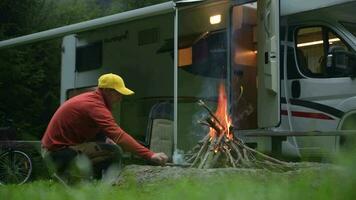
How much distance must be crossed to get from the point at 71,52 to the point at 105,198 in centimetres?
890

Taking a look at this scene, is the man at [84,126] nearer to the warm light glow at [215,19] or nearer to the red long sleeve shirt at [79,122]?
the red long sleeve shirt at [79,122]

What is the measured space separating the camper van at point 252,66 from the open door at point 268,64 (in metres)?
0.01

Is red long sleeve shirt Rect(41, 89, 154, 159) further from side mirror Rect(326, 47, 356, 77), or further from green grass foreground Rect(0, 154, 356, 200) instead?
side mirror Rect(326, 47, 356, 77)

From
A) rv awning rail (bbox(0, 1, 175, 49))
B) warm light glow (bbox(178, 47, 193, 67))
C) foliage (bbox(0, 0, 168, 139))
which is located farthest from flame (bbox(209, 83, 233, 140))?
foliage (bbox(0, 0, 168, 139))

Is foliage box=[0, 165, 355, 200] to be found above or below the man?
below

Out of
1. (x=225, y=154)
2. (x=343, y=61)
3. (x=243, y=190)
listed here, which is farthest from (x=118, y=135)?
(x=343, y=61)

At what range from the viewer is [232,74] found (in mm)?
8344

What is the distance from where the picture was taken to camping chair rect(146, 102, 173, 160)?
29.0 ft

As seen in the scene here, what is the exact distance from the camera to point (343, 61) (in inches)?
296

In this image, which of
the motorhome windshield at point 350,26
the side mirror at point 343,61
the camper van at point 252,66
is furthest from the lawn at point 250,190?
the motorhome windshield at point 350,26

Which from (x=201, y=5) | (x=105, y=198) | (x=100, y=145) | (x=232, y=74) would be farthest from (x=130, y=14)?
(x=105, y=198)

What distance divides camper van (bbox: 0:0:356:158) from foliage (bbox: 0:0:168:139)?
3.37m

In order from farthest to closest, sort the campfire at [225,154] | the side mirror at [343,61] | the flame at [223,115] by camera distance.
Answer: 1. the side mirror at [343,61]
2. the flame at [223,115]
3. the campfire at [225,154]

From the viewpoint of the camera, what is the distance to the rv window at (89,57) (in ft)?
35.5
